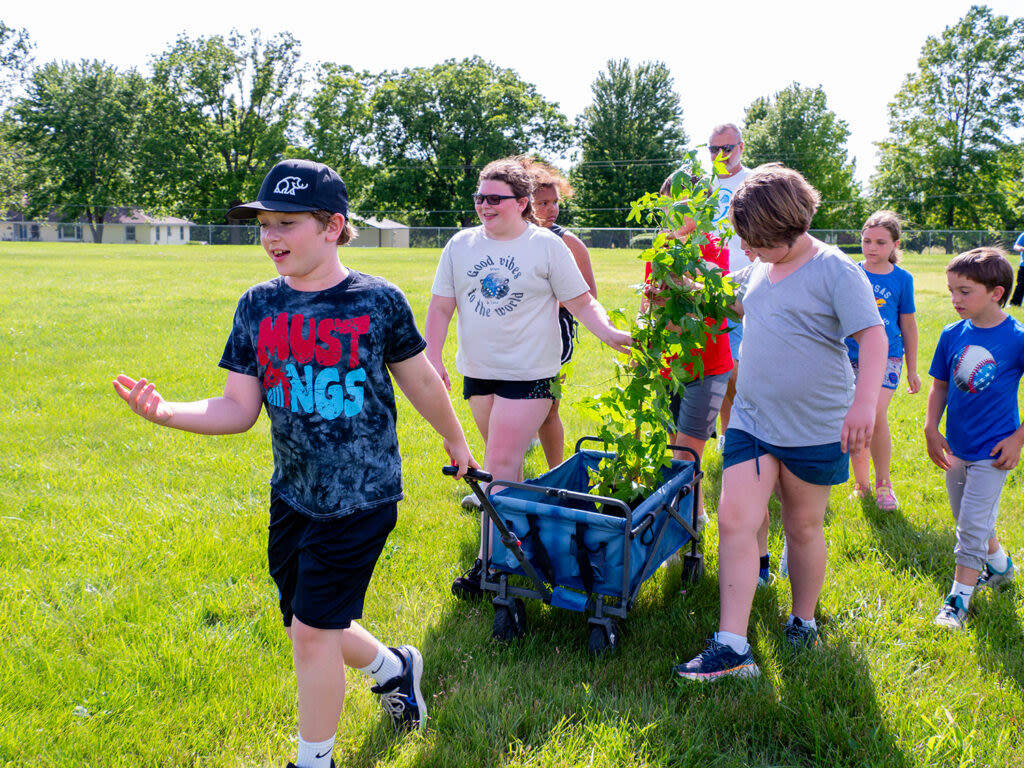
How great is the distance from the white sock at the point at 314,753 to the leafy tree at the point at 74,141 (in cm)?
7386

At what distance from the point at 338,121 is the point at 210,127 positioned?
10424mm

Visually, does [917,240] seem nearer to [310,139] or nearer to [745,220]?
[745,220]

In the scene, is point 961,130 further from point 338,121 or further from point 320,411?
point 320,411

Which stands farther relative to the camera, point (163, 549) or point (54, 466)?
point (54, 466)

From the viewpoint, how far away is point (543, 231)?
4.15 m

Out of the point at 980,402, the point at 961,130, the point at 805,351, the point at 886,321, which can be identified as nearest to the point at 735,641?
the point at 805,351

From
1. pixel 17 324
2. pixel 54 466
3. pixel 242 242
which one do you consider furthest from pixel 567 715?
pixel 242 242

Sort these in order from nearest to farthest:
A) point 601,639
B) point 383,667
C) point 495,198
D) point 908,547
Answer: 1. point 383,667
2. point 601,639
3. point 495,198
4. point 908,547

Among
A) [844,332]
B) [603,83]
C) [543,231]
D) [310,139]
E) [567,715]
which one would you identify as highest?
[603,83]

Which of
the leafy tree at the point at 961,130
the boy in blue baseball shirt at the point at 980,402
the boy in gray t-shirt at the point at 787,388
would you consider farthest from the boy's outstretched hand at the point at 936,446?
the leafy tree at the point at 961,130

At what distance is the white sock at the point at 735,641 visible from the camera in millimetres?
3195

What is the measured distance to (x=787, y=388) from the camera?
3232 mm

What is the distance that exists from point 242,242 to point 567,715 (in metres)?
52.2

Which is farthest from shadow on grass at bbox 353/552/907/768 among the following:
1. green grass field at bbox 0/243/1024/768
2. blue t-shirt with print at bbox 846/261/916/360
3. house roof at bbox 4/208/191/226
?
house roof at bbox 4/208/191/226
